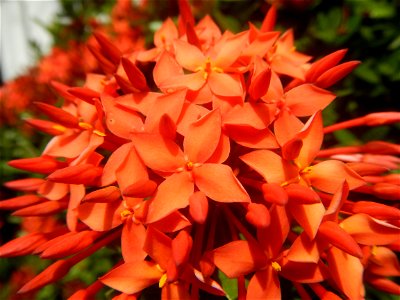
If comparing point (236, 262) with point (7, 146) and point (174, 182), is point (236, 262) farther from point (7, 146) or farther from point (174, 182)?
point (7, 146)

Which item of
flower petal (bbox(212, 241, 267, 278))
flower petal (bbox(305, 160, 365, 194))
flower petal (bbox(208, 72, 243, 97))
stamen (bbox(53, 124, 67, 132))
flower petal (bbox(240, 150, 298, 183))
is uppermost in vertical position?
flower petal (bbox(208, 72, 243, 97))

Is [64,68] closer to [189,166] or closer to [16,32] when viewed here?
[189,166]

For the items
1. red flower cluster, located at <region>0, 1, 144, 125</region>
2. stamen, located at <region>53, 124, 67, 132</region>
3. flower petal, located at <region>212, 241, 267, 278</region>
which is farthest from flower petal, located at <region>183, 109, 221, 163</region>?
red flower cluster, located at <region>0, 1, 144, 125</region>

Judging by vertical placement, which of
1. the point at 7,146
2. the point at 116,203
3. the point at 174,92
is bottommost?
the point at 7,146

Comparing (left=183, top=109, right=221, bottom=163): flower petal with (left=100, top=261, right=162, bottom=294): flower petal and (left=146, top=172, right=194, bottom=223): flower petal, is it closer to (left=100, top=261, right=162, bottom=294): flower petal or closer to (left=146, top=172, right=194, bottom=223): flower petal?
(left=146, top=172, right=194, bottom=223): flower petal

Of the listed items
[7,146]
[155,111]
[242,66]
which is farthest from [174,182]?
[7,146]

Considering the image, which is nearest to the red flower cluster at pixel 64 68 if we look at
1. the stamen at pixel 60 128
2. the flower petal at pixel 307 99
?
the stamen at pixel 60 128

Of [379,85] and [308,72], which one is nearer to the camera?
[308,72]

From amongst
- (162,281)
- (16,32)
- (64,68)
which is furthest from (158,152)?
(16,32)
